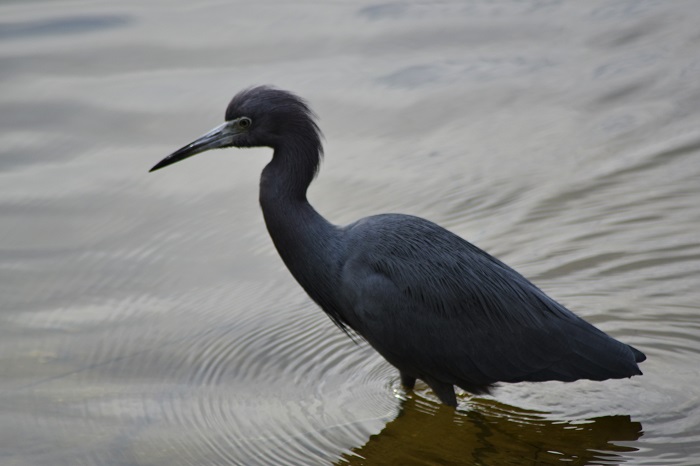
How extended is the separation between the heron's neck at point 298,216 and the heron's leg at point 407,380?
2.20ft

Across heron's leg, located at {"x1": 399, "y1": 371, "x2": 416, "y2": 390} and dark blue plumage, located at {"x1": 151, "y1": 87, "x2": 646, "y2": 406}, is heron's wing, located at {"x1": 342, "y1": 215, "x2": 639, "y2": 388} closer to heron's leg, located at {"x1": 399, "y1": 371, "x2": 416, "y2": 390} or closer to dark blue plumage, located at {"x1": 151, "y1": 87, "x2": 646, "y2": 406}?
dark blue plumage, located at {"x1": 151, "y1": 87, "x2": 646, "y2": 406}

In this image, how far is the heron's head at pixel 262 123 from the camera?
5.97 m

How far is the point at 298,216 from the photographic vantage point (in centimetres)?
600

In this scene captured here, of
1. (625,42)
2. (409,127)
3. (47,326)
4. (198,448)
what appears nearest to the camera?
(198,448)

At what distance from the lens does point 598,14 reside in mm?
11039

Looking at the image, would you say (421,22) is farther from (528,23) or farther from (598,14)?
(598,14)

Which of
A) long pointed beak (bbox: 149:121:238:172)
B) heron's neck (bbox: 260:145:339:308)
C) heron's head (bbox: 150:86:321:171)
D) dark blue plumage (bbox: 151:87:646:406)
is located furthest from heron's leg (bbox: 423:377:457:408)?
long pointed beak (bbox: 149:121:238:172)

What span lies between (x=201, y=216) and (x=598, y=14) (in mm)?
5124

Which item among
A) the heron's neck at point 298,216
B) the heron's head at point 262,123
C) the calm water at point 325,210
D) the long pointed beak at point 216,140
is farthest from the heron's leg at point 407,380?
the long pointed beak at point 216,140

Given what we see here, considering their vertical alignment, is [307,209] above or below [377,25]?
below

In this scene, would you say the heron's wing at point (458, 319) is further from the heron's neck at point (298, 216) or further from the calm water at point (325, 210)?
the calm water at point (325, 210)

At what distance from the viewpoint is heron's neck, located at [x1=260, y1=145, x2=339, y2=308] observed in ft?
19.6

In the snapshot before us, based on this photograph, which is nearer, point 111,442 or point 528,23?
point 111,442

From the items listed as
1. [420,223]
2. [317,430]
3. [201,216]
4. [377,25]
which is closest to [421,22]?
[377,25]
